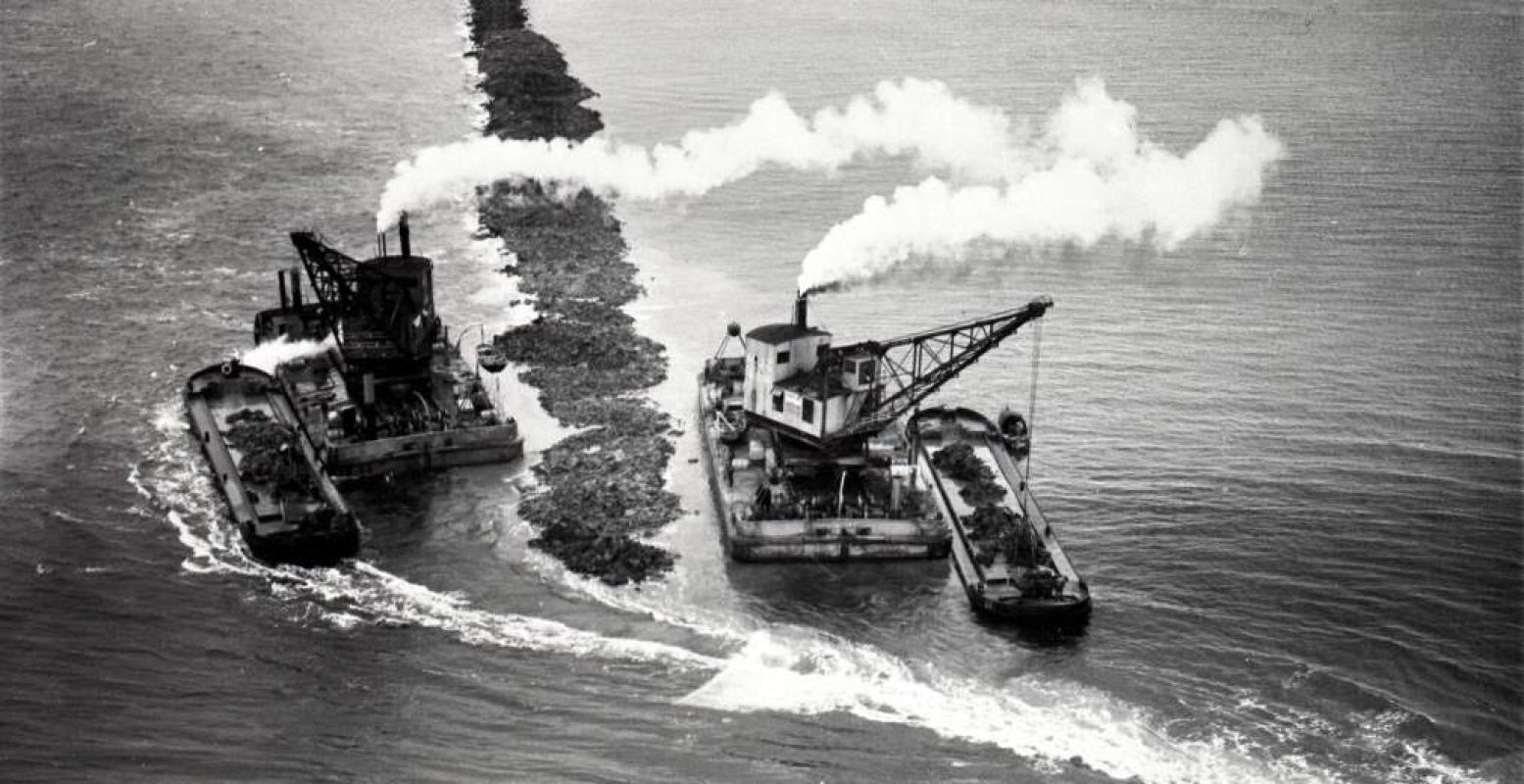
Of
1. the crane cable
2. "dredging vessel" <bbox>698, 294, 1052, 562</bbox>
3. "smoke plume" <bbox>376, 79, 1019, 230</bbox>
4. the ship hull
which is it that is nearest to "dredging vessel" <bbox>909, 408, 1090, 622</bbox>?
the crane cable

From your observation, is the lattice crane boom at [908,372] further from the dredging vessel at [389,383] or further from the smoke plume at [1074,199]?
the dredging vessel at [389,383]

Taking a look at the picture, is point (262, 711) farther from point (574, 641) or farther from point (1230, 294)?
point (1230, 294)

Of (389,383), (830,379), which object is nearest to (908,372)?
(830,379)

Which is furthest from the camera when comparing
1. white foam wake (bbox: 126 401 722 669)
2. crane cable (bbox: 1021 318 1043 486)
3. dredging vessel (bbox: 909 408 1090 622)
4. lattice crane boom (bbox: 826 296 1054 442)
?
crane cable (bbox: 1021 318 1043 486)

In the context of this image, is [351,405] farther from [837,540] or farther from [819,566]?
[837,540]

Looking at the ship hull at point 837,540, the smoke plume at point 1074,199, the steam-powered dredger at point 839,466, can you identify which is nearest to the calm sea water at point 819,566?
the ship hull at point 837,540

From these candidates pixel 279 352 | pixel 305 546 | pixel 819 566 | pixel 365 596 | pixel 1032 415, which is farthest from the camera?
pixel 279 352

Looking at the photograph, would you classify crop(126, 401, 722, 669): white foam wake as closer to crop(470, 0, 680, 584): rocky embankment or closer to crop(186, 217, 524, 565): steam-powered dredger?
crop(186, 217, 524, 565): steam-powered dredger
